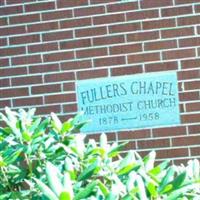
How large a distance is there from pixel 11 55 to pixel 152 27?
118cm

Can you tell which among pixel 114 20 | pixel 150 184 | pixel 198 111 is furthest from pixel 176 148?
pixel 150 184

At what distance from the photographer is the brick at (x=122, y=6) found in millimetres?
3779

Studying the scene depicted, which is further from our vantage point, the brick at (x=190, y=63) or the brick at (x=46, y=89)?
the brick at (x=46, y=89)

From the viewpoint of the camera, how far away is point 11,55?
13.0 feet

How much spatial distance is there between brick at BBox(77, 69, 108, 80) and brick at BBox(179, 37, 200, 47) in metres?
0.63

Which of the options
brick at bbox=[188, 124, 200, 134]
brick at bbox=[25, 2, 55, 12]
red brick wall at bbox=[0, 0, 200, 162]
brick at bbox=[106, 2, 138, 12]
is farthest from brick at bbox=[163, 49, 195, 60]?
brick at bbox=[25, 2, 55, 12]

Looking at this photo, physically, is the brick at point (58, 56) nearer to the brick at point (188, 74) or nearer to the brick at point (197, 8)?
the brick at point (188, 74)

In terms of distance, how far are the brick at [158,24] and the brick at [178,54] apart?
21 cm

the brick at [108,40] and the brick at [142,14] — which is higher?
the brick at [142,14]

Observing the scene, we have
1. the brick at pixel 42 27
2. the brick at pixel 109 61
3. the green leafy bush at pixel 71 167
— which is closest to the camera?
the green leafy bush at pixel 71 167

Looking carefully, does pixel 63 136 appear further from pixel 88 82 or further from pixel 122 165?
pixel 88 82

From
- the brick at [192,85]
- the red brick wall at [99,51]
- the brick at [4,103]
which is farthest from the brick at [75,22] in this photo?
the brick at [192,85]

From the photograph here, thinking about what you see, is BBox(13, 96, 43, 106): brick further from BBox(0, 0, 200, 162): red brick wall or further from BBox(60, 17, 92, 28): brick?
BBox(60, 17, 92, 28): brick

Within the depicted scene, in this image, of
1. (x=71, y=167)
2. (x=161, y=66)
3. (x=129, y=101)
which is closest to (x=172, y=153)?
(x=129, y=101)
